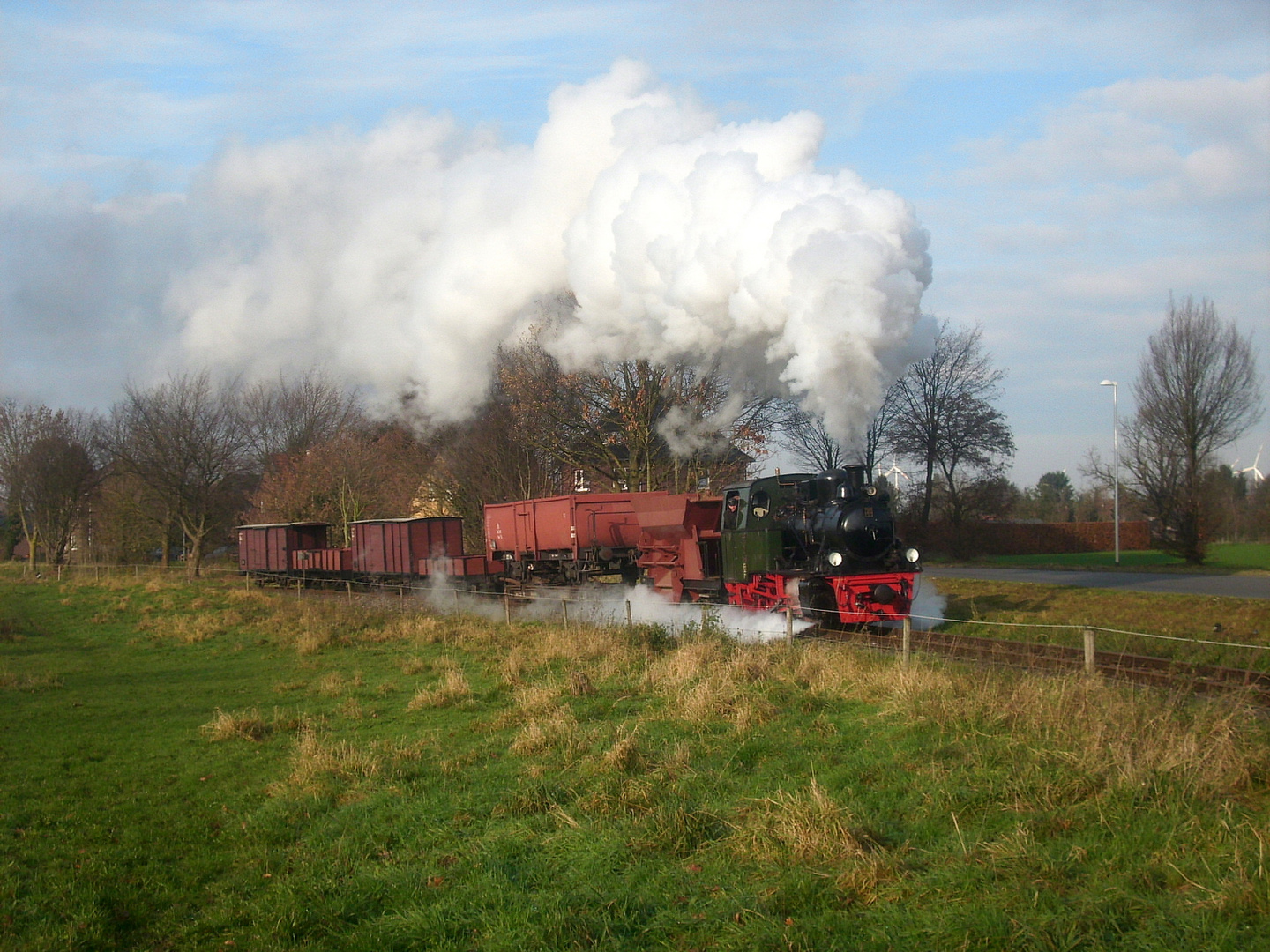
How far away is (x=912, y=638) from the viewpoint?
1423cm

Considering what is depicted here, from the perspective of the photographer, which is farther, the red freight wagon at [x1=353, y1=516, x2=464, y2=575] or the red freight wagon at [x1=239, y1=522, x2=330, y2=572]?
the red freight wagon at [x1=239, y1=522, x2=330, y2=572]

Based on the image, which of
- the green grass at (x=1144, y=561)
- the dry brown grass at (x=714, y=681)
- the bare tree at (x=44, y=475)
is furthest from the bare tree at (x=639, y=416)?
the bare tree at (x=44, y=475)

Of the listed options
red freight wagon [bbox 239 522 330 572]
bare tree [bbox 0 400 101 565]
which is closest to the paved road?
red freight wagon [bbox 239 522 330 572]

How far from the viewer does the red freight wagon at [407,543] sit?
30.5 metres

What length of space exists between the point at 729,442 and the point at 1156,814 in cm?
1827

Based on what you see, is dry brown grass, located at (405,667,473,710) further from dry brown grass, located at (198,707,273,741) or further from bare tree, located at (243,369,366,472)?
bare tree, located at (243,369,366,472)

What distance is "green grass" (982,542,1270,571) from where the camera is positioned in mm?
32603

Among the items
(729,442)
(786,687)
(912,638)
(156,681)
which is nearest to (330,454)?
(729,442)

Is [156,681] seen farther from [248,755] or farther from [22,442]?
[22,442]

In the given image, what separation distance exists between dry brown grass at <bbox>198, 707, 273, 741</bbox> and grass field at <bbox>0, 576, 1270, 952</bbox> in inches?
2.0

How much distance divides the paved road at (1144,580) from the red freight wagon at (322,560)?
2168cm

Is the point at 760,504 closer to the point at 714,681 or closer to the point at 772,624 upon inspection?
the point at 772,624

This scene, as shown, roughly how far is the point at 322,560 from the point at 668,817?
3265 centimetres

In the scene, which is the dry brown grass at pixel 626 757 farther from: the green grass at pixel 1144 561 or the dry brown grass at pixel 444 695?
the green grass at pixel 1144 561
